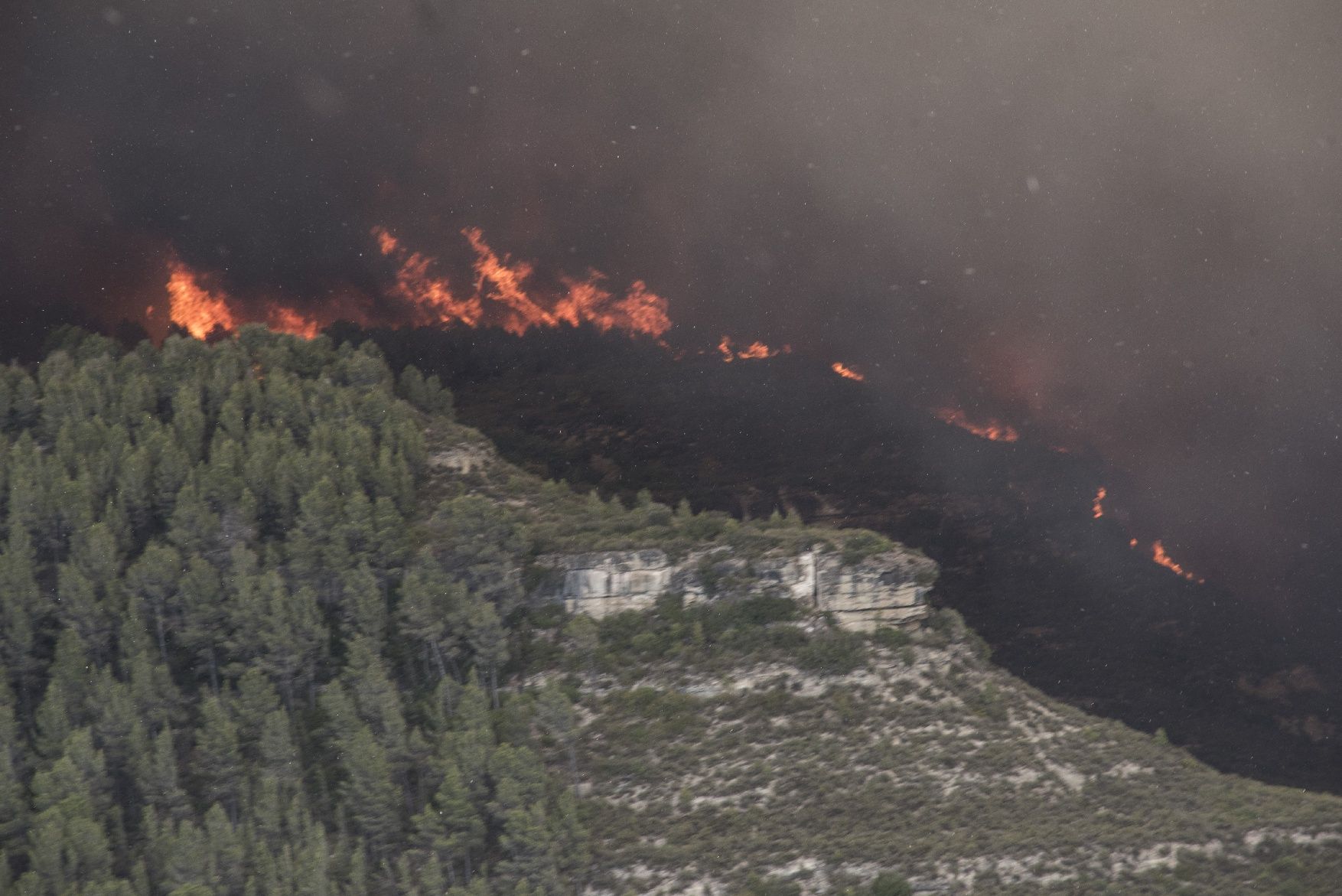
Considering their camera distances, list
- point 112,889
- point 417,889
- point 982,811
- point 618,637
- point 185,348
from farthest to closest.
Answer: point 185,348 < point 618,637 < point 982,811 < point 417,889 < point 112,889

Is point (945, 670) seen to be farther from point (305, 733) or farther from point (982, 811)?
point (305, 733)

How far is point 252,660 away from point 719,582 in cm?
3159

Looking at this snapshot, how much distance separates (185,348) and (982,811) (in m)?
71.7

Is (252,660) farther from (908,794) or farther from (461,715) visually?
(908,794)

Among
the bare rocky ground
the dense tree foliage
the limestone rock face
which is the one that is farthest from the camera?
the limestone rock face

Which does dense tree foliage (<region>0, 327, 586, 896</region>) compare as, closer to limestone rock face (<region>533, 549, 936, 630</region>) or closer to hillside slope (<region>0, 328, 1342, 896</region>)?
hillside slope (<region>0, 328, 1342, 896</region>)

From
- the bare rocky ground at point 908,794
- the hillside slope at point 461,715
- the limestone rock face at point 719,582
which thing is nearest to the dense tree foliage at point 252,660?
the hillside slope at point 461,715

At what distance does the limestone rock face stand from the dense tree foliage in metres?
5.11

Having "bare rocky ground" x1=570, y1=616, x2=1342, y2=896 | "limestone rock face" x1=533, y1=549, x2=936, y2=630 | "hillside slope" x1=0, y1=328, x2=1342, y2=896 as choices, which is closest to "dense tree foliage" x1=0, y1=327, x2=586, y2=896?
"hillside slope" x1=0, y1=328, x2=1342, y2=896

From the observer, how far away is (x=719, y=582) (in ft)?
431

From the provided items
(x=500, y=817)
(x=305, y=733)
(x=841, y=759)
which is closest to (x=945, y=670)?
(x=841, y=759)

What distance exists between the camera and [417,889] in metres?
110

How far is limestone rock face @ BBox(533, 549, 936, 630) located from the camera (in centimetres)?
13150

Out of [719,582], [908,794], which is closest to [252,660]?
[719,582]
